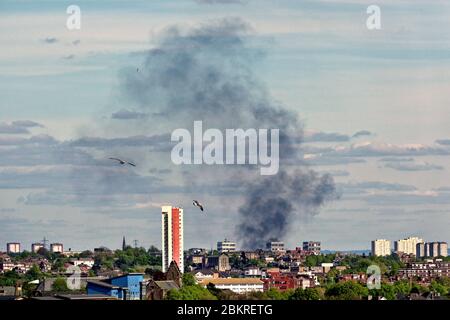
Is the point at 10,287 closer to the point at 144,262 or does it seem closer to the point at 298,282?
the point at 298,282

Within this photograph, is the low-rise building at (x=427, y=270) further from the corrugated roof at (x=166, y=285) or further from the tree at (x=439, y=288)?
the corrugated roof at (x=166, y=285)

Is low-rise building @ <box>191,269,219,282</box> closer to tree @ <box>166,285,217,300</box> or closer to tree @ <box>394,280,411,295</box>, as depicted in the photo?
tree @ <box>394,280,411,295</box>

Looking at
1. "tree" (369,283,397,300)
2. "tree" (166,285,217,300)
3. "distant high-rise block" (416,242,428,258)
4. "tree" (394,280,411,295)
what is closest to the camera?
"tree" (166,285,217,300)

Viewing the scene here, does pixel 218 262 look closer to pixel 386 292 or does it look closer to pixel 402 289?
pixel 402 289

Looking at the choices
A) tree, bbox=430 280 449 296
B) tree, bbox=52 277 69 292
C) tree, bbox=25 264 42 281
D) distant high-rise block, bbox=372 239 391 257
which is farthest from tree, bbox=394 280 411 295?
distant high-rise block, bbox=372 239 391 257

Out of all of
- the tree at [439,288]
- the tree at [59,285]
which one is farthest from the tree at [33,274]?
the tree at [439,288]

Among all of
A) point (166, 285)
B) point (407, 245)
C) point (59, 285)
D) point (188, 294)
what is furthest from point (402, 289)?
point (407, 245)
